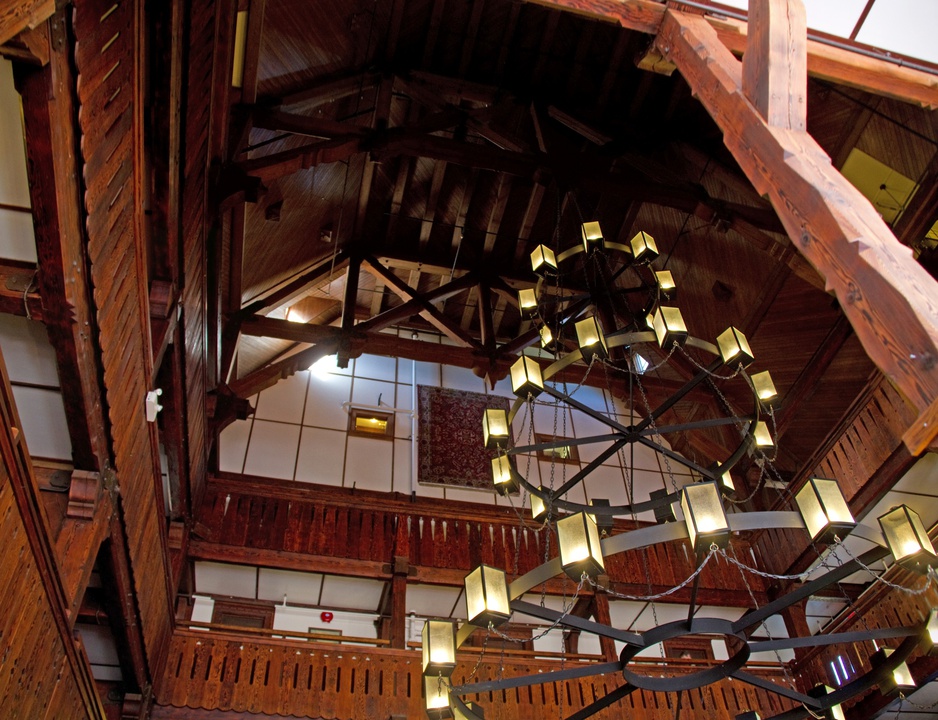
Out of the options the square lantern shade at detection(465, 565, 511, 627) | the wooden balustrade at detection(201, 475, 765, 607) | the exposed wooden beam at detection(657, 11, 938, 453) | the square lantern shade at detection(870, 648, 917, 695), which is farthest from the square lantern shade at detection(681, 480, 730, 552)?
the wooden balustrade at detection(201, 475, 765, 607)

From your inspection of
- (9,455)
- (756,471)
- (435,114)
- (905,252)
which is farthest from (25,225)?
(756,471)

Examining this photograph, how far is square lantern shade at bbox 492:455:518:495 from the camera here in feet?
19.6

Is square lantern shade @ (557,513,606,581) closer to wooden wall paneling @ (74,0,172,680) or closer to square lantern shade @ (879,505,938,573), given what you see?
square lantern shade @ (879,505,938,573)

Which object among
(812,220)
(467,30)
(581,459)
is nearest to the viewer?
(812,220)

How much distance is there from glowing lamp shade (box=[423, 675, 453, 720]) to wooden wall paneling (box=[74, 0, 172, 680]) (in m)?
2.43

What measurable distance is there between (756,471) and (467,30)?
7498mm

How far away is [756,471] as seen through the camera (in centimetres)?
1117

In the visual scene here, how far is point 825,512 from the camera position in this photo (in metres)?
3.98

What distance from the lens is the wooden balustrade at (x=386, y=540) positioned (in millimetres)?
8898

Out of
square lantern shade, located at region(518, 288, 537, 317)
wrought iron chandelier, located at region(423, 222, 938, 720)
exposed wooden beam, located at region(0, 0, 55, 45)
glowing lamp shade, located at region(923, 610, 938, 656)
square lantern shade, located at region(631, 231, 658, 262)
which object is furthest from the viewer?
square lantern shade, located at region(518, 288, 537, 317)

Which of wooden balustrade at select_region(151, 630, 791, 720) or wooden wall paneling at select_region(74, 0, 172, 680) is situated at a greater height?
wooden wall paneling at select_region(74, 0, 172, 680)

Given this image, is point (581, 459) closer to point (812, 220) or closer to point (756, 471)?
point (756, 471)

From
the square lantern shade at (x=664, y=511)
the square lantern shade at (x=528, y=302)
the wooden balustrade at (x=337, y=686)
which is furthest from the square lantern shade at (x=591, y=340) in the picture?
the wooden balustrade at (x=337, y=686)

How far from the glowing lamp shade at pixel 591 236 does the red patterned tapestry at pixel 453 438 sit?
15.7ft
